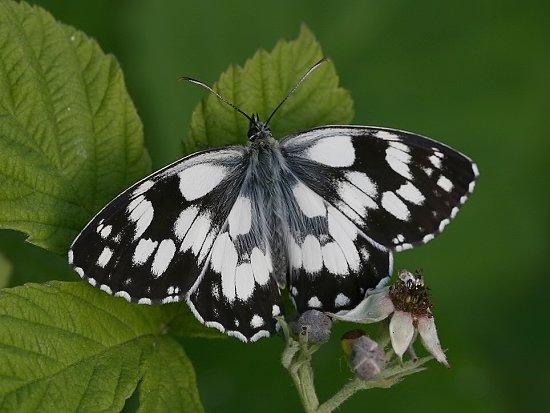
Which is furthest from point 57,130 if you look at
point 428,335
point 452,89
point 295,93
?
point 452,89

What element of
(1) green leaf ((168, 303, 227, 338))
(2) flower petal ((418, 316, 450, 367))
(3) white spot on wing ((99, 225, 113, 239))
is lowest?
(2) flower petal ((418, 316, 450, 367))

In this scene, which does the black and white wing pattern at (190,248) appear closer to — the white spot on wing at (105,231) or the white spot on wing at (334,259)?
the white spot on wing at (105,231)

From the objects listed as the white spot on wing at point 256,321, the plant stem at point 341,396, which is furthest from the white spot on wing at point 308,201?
the plant stem at point 341,396

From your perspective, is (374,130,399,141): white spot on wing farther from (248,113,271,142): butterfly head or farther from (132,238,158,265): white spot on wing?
(132,238,158,265): white spot on wing

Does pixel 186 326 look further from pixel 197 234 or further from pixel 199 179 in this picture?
pixel 199 179

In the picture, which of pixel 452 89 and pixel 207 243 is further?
pixel 452 89

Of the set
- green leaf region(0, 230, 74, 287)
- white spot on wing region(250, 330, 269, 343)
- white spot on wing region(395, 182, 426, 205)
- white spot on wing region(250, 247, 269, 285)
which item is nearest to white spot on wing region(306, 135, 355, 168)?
white spot on wing region(395, 182, 426, 205)

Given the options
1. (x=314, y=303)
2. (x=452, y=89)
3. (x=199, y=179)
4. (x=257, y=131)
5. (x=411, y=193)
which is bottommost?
(x=314, y=303)
